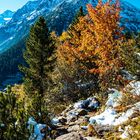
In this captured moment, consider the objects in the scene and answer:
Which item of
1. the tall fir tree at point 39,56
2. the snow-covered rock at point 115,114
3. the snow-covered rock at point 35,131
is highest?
the tall fir tree at point 39,56

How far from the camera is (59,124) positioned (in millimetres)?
23328

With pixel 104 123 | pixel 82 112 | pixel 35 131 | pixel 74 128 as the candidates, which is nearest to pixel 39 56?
pixel 82 112

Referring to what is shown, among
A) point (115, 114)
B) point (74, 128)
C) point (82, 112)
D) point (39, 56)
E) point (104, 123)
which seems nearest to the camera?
point (104, 123)

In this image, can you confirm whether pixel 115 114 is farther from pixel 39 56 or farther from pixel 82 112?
pixel 39 56

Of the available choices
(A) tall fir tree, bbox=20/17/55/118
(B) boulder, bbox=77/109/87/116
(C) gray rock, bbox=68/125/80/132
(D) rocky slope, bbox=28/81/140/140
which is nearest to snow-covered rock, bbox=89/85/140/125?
(D) rocky slope, bbox=28/81/140/140

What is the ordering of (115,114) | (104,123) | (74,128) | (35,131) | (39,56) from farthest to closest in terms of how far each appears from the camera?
1. (39,56)
2. (74,128)
3. (115,114)
4. (104,123)
5. (35,131)

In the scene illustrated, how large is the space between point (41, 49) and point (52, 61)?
241cm

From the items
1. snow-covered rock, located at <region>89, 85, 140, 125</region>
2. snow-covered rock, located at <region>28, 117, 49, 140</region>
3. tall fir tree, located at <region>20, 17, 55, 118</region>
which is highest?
tall fir tree, located at <region>20, 17, 55, 118</region>

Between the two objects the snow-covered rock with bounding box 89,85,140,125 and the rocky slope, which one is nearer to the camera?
the rocky slope

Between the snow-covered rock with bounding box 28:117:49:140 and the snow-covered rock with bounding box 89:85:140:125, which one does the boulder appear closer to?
the snow-covered rock with bounding box 89:85:140:125

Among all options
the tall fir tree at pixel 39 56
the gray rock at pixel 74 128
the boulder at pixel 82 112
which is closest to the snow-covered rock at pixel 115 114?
the gray rock at pixel 74 128

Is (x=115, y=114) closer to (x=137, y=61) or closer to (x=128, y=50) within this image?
(x=137, y=61)

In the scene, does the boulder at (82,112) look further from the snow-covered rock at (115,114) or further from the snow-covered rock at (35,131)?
the snow-covered rock at (35,131)

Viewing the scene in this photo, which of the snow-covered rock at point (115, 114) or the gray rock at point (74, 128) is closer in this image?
the snow-covered rock at point (115, 114)
